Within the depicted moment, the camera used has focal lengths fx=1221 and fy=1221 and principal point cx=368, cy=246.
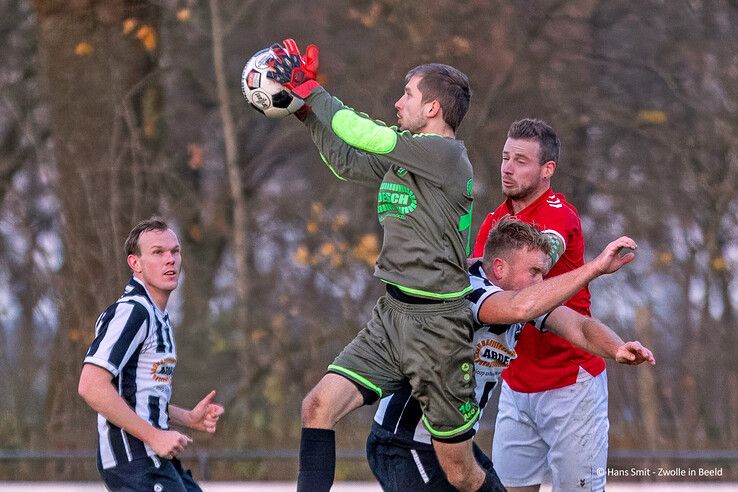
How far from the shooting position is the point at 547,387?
5.30 meters

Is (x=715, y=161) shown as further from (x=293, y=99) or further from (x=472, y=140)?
(x=293, y=99)

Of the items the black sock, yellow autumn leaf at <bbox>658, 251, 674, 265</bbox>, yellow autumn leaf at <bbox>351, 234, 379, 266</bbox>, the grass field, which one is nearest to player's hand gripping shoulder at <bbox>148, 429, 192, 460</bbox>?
the black sock

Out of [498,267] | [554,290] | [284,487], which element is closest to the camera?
[554,290]

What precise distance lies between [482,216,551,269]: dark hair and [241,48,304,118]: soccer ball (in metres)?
0.96

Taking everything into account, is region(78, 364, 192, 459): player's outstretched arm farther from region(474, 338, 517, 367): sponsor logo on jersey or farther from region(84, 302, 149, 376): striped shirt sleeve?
region(474, 338, 517, 367): sponsor logo on jersey

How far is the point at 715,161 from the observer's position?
10.0 metres

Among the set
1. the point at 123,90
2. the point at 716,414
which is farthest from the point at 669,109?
the point at 123,90

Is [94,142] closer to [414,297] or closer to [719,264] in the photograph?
[719,264]

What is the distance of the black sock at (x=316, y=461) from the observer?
4.42 meters

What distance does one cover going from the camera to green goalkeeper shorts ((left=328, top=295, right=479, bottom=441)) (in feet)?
14.8

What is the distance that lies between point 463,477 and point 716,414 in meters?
5.79

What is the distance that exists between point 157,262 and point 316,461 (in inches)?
38.4

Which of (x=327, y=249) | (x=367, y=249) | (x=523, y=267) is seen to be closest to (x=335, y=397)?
(x=523, y=267)

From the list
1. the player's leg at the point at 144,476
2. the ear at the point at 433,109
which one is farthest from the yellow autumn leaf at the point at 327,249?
the player's leg at the point at 144,476
